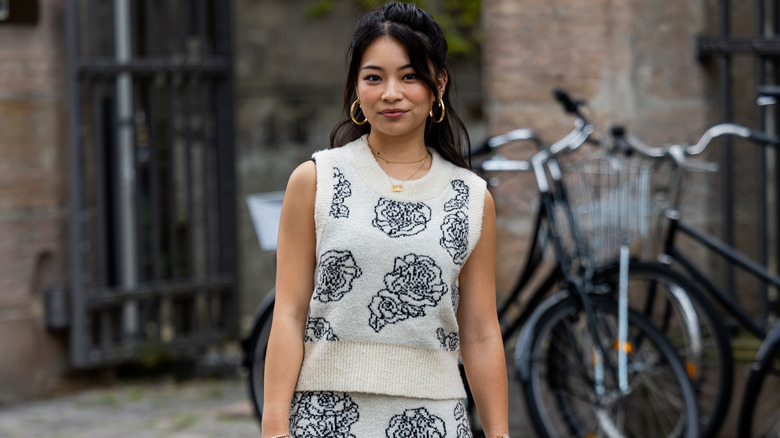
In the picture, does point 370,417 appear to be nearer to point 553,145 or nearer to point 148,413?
point 553,145

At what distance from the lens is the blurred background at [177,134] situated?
488 cm

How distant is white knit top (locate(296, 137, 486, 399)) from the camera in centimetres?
227

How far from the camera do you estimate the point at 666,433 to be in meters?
4.65

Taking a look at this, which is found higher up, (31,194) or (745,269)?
(31,194)

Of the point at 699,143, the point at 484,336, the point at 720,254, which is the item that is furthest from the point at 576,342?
the point at 484,336

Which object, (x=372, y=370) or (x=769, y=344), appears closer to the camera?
Result: (x=372, y=370)

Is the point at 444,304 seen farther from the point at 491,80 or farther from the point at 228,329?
the point at 228,329

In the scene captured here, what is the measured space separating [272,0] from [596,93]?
158 inches

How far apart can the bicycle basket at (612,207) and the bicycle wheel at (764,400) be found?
23.5 inches

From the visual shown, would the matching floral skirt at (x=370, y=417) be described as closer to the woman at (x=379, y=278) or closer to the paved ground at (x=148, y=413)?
the woman at (x=379, y=278)

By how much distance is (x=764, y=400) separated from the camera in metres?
4.74

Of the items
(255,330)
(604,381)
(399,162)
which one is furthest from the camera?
(255,330)

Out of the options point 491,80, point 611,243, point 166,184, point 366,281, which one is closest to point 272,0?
point 166,184

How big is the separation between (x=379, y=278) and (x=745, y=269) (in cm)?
239
